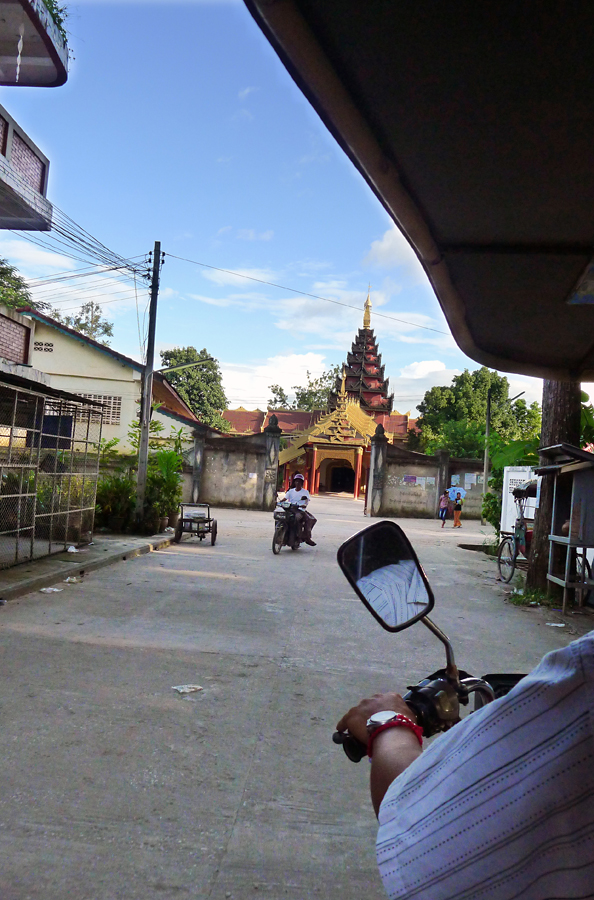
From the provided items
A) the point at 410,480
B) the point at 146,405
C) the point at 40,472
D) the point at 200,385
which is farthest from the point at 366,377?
the point at 40,472

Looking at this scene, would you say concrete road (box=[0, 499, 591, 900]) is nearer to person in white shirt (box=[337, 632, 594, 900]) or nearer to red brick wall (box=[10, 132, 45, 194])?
person in white shirt (box=[337, 632, 594, 900])

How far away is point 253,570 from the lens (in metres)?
11.1

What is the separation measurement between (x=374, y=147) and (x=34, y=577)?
8260mm

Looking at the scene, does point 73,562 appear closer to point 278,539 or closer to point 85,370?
point 278,539

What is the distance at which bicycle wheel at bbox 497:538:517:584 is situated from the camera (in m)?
11.1

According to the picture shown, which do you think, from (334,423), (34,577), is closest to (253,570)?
(34,577)

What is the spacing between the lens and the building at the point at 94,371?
25984 millimetres

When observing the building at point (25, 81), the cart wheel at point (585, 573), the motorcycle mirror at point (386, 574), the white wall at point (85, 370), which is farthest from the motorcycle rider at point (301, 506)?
the white wall at point (85, 370)

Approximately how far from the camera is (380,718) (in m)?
1.27

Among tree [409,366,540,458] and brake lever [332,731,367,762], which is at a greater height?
tree [409,366,540,458]

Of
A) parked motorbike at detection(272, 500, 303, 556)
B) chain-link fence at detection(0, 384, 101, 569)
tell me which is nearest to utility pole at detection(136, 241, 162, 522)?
chain-link fence at detection(0, 384, 101, 569)

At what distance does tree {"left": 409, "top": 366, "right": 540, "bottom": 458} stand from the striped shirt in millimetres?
39510

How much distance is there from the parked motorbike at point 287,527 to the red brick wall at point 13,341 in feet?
23.0

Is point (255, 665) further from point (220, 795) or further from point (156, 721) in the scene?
point (220, 795)
